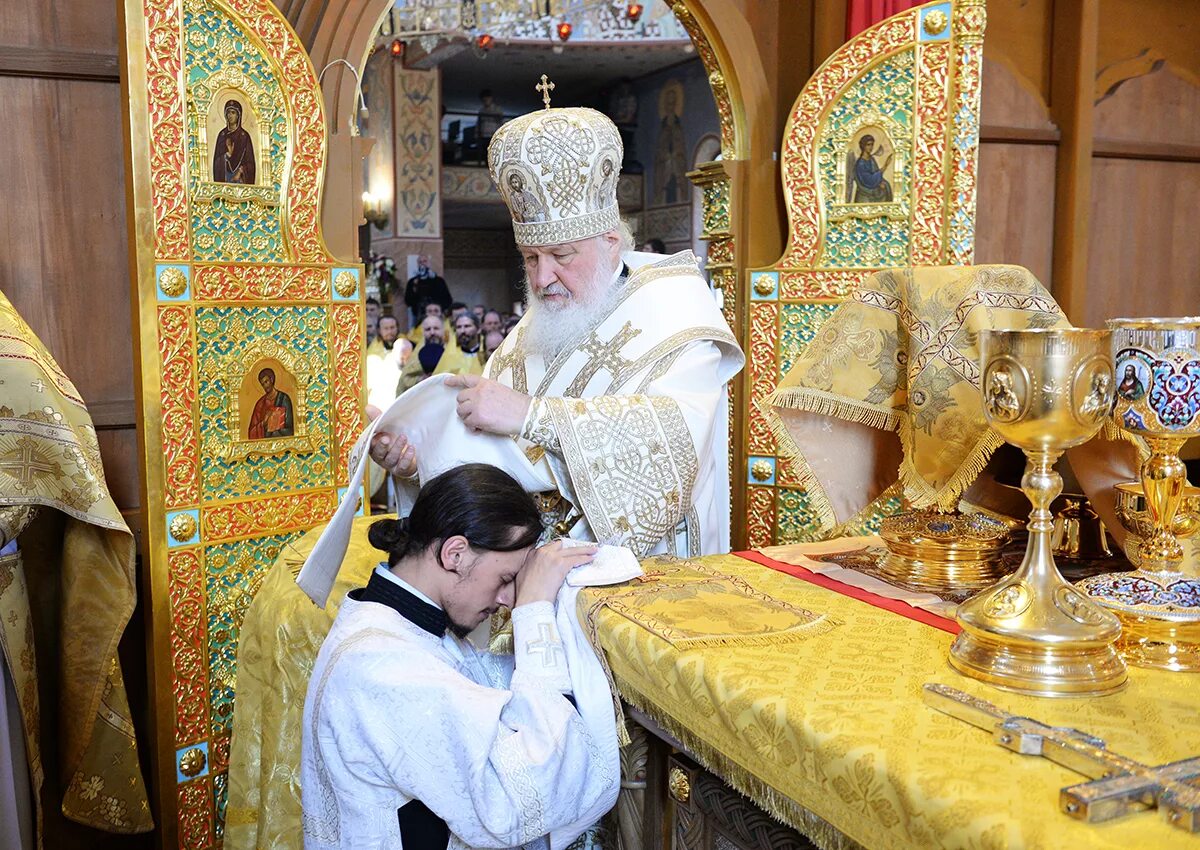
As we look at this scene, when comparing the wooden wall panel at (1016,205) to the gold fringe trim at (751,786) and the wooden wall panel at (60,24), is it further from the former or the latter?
the gold fringe trim at (751,786)

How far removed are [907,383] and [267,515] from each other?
7.78ft

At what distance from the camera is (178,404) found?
3.42 metres

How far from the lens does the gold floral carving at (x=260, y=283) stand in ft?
11.3

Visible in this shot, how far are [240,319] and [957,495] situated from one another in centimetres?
243

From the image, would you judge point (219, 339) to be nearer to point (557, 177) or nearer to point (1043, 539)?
point (557, 177)

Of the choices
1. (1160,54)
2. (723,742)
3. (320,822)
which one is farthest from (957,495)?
(1160,54)

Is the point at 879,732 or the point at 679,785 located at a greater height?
the point at 879,732

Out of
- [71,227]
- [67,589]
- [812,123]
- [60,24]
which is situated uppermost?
[60,24]

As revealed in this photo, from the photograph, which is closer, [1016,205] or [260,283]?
[260,283]

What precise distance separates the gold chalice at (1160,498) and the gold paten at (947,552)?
1.06ft

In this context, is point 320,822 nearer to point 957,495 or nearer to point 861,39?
point 957,495

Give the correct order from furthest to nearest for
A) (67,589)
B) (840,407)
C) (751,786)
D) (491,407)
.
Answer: (67,589), (491,407), (840,407), (751,786)

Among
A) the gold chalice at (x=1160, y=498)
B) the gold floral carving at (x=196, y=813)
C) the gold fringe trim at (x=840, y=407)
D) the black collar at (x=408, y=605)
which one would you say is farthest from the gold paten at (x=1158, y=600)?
the gold floral carving at (x=196, y=813)

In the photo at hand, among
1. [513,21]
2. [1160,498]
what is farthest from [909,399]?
[513,21]
